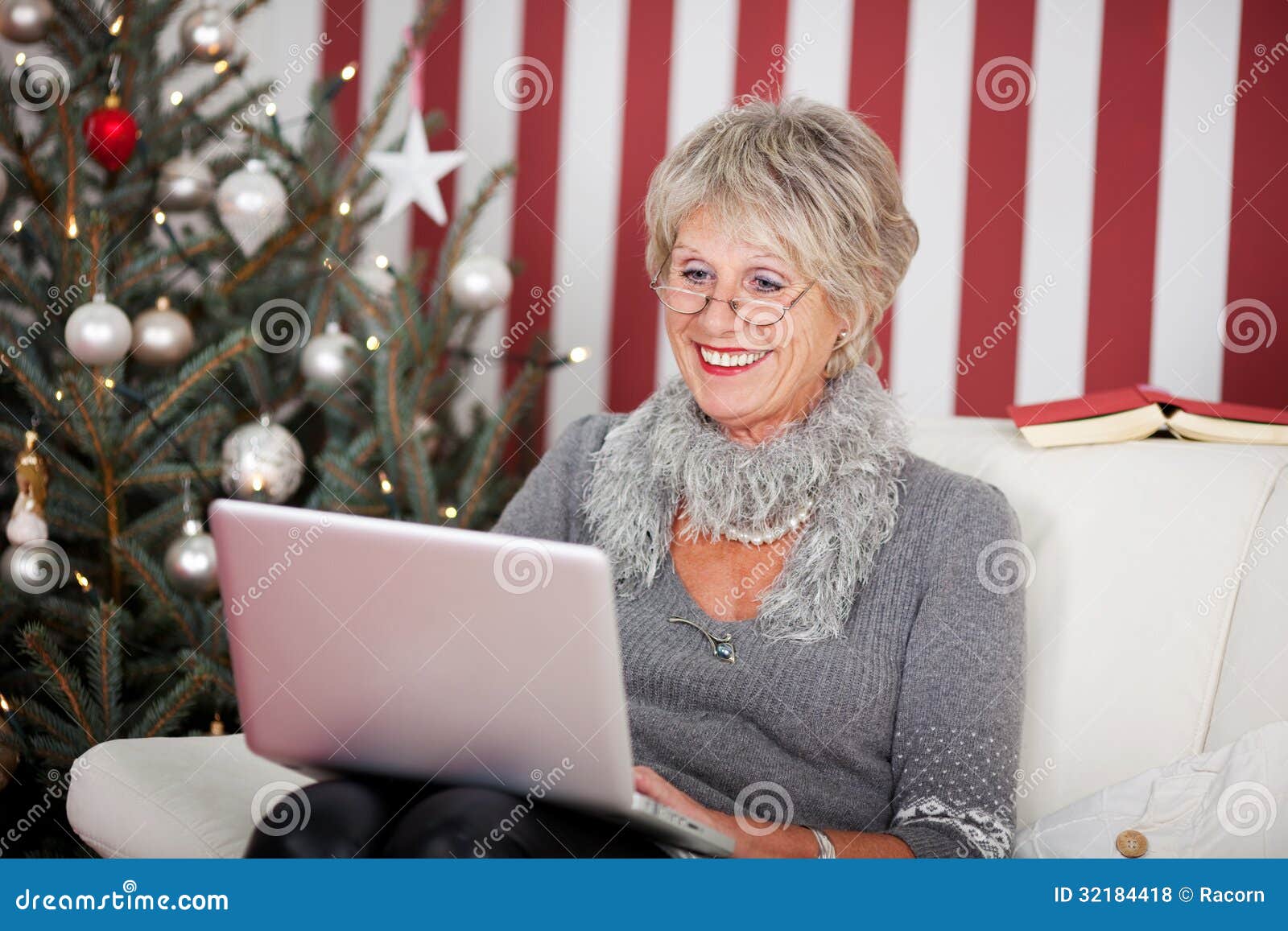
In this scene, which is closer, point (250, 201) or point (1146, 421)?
A: point (1146, 421)

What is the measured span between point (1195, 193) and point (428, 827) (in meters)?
2.25

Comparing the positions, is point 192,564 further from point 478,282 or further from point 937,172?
point 937,172

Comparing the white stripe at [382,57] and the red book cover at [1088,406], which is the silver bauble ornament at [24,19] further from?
the red book cover at [1088,406]

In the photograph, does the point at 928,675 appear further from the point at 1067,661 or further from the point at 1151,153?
the point at 1151,153

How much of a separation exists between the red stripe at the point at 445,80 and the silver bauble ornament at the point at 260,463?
0.88 m

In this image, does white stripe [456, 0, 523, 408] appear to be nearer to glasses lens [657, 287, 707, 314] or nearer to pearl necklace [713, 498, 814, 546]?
glasses lens [657, 287, 707, 314]

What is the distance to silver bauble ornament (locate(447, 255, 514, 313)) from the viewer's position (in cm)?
249

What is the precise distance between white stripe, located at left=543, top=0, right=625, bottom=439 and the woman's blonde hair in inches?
50.4

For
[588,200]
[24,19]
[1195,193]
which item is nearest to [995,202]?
[1195,193]

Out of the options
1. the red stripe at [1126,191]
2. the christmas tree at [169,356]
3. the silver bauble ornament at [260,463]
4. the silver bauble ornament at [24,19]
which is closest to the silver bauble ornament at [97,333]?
the christmas tree at [169,356]

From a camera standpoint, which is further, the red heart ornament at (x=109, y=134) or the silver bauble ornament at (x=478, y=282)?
the silver bauble ornament at (x=478, y=282)

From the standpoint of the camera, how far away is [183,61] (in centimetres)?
244

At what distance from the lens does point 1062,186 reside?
2689 mm

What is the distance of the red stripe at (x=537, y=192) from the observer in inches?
119
